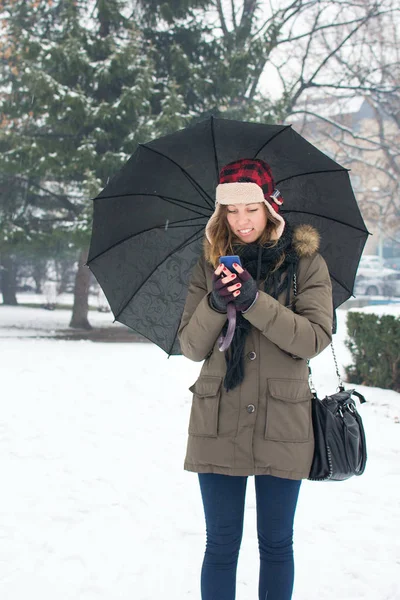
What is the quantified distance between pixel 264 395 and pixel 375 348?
20.9ft

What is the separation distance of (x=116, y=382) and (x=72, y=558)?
566 centimetres

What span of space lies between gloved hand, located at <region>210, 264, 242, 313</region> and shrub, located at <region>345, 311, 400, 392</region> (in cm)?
621

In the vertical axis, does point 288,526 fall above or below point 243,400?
below

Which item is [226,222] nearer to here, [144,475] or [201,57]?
[144,475]

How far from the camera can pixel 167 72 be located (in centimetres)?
1523

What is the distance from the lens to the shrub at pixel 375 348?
26.0 ft

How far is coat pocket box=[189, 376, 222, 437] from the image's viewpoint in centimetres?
222

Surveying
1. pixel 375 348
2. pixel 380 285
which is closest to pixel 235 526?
pixel 375 348

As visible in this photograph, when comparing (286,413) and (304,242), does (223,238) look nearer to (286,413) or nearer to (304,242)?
(304,242)

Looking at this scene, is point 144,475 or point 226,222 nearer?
point 226,222

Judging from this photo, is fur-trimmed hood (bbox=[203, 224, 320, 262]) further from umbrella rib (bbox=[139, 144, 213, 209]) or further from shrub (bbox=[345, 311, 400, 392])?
shrub (bbox=[345, 311, 400, 392])

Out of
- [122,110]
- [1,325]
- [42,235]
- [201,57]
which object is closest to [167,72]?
[201,57]

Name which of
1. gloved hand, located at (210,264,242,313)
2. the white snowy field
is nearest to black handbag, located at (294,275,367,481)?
gloved hand, located at (210,264,242,313)

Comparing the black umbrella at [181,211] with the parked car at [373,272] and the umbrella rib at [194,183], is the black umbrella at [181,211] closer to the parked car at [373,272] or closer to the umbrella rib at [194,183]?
the umbrella rib at [194,183]
